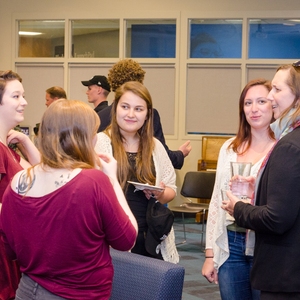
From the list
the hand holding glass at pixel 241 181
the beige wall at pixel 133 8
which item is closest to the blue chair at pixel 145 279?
the hand holding glass at pixel 241 181

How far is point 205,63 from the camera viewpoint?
994 cm

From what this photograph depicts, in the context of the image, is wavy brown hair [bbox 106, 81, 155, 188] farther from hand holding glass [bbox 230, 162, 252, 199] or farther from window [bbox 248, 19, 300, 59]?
window [bbox 248, 19, 300, 59]

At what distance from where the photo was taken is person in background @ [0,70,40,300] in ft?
7.45

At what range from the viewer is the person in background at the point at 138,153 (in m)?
2.98

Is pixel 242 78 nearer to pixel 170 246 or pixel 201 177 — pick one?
pixel 201 177

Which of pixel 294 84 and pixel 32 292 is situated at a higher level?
pixel 294 84

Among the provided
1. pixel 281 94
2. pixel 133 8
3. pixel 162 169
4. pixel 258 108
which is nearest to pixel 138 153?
pixel 162 169

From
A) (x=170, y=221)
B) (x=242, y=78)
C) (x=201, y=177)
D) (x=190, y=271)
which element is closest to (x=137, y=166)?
(x=170, y=221)

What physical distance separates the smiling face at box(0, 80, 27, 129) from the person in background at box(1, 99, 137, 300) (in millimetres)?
707

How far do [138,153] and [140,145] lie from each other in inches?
2.3

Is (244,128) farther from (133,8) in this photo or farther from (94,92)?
(133,8)

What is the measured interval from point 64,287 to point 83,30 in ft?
29.3

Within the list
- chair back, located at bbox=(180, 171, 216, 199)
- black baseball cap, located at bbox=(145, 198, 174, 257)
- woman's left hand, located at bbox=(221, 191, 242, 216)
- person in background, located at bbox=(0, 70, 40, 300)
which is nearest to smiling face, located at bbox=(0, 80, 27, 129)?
person in background, located at bbox=(0, 70, 40, 300)

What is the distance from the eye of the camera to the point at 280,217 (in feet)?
6.76
